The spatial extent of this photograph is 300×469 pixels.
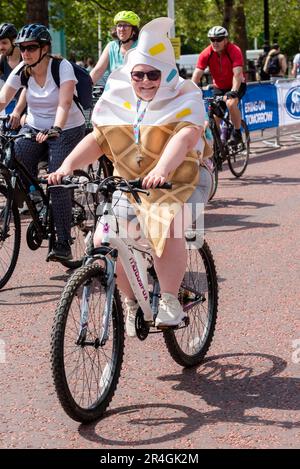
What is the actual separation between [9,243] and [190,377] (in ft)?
7.72

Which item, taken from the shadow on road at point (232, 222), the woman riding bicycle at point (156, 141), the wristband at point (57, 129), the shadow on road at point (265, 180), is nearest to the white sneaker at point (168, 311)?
the woman riding bicycle at point (156, 141)

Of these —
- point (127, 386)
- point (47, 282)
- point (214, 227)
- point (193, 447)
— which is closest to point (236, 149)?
point (214, 227)

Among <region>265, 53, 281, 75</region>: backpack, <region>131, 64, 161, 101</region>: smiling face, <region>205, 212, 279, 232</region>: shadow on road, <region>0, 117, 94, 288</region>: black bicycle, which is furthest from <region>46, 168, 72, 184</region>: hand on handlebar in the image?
<region>265, 53, 281, 75</region>: backpack

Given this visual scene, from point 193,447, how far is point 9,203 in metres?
3.26

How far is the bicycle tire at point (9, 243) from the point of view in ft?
23.7

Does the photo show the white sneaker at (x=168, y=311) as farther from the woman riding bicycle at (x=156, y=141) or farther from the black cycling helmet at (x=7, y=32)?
the black cycling helmet at (x=7, y=32)

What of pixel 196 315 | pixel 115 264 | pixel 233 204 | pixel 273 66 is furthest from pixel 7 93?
pixel 273 66

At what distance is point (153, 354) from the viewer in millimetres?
5797

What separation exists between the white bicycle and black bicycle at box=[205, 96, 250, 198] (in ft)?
21.1

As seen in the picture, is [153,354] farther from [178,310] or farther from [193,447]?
[193,447]

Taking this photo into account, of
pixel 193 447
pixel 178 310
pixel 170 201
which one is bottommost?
pixel 193 447

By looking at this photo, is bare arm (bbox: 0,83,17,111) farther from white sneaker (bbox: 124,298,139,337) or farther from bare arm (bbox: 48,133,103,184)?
white sneaker (bbox: 124,298,139,337)

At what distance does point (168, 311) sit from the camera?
5.04 m

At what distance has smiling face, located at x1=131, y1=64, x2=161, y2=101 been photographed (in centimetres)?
493
